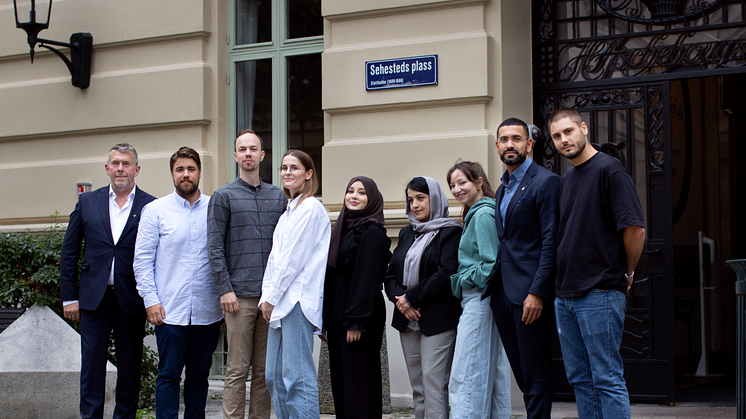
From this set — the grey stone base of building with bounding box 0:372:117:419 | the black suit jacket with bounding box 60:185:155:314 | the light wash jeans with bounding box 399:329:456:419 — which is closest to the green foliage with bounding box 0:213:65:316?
the grey stone base of building with bounding box 0:372:117:419

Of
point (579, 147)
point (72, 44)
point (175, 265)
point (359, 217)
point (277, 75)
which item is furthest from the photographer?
point (72, 44)

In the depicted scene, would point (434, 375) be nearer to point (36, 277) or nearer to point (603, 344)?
point (603, 344)

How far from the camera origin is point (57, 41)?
758 cm

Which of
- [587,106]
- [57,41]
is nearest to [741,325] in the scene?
[587,106]

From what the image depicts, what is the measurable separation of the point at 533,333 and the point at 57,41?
5899 mm

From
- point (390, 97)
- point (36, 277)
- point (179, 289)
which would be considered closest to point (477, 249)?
point (179, 289)

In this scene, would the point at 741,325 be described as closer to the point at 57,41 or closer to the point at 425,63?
the point at 425,63

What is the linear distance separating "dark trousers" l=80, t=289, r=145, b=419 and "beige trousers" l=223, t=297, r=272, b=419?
72 cm

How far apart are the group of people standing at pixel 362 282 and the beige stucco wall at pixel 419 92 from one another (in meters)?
1.33

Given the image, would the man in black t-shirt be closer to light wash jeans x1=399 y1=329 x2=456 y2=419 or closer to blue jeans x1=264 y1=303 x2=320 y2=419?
light wash jeans x1=399 y1=329 x2=456 y2=419

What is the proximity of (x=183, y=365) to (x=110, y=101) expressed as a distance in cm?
361

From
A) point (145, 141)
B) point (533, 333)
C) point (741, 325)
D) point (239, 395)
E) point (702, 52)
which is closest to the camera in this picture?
point (741, 325)

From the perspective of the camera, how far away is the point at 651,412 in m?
5.86

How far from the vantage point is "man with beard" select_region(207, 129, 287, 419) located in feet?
15.9
